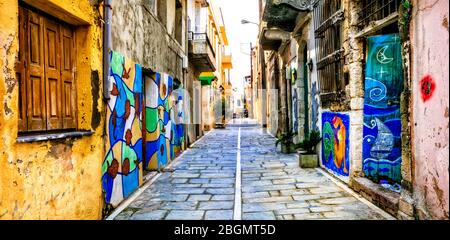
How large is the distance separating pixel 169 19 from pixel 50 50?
23.3ft

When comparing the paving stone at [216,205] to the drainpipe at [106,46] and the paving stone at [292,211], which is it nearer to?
the paving stone at [292,211]

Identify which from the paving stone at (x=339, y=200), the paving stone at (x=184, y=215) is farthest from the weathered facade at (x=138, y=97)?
the paving stone at (x=339, y=200)

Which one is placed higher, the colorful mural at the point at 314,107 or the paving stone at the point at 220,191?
the colorful mural at the point at 314,107

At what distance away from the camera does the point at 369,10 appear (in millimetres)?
5742

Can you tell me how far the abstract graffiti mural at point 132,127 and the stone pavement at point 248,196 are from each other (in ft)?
1.39

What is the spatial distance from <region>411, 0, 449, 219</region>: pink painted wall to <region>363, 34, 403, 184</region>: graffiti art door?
1.37 meters

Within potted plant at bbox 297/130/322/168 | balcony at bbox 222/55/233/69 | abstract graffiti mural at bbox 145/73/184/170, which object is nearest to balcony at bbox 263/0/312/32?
potted plant at bbox 297/130/322/168

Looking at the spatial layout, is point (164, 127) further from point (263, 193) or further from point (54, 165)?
point (54, 165)

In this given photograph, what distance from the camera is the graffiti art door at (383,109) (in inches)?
209

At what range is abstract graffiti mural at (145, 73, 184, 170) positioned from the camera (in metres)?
8.25

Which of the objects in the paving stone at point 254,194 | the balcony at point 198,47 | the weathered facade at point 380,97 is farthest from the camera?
the balcony at point 198,47

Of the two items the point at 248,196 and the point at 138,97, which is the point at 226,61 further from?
the point at 248,196
